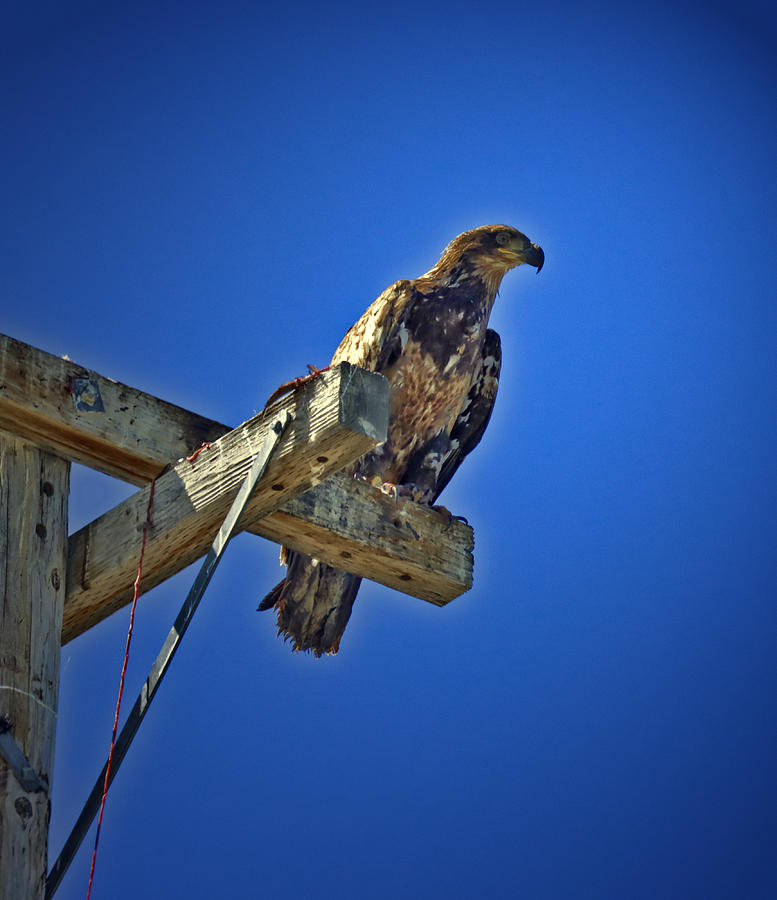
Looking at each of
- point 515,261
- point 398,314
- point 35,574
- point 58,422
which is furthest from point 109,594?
point 515,261

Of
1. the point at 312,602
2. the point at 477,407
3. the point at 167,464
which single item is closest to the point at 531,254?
the point at 477,407

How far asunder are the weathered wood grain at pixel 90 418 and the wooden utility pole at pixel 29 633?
8 cm

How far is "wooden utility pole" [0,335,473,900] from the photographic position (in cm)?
248

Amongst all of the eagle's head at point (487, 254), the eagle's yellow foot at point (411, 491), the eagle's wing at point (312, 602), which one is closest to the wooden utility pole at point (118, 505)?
the eagle's wing at point (312, 602)

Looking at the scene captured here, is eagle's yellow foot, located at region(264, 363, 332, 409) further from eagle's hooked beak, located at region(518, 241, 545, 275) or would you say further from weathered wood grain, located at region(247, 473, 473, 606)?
eagle's hooked beak, located at region(518, 241, 545, 275)

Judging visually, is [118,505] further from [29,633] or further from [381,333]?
[381,333]

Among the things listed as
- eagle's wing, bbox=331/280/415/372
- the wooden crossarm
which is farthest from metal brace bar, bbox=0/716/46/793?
eagle's wing, bbox=331/280/415/372

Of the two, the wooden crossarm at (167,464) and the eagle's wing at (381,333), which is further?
the eagle's wing at (381,333)

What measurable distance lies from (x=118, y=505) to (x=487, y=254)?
3184 millimetres

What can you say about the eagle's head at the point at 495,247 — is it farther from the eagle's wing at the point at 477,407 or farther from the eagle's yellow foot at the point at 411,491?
the eagle's yellow foot at the point at 411,491

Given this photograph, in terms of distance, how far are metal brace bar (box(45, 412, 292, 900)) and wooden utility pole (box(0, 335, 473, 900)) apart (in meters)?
0.03

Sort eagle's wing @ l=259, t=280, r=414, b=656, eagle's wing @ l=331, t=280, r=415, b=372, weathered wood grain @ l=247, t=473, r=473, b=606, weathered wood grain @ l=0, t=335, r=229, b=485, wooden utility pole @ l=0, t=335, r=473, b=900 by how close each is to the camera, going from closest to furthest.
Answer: wooden utility pole @ l=0, t=335, r=473, b=900 → weathered wood grain @ l=0, t=335, r=229, b=485 → weathered wood grain @ l=247, t=473, r=473, b=606 → eagle's wing @ l=259, t=280, r=414, b=656 → eagle's wing @ l=331, t=280, r=415, b=372

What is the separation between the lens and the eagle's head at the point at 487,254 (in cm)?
551

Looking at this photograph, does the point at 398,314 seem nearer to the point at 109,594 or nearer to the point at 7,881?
the point at 109,594
